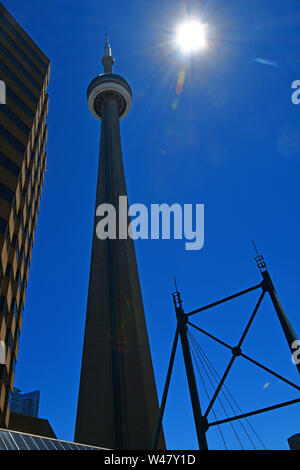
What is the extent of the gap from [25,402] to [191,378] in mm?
87408

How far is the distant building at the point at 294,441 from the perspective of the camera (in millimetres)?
31947

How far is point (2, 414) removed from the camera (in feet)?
99.9

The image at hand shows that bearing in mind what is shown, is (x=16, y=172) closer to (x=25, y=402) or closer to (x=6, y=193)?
(x=6, y=193)

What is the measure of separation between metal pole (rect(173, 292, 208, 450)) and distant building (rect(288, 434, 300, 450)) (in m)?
19.1

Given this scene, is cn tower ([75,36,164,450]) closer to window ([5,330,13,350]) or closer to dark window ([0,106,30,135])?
window ([5,330,13,350])

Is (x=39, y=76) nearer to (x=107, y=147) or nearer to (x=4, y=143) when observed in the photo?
(x=4, y=143)

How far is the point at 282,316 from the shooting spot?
17844 millimetres

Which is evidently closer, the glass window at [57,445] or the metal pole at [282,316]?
the metal pole at [282,316]

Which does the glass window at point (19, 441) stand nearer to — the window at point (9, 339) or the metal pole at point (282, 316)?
the metal pole at point (282, 316)

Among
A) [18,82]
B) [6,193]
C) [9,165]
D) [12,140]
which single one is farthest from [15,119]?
[6,193]

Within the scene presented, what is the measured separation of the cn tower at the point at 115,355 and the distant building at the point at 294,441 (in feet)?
47.2

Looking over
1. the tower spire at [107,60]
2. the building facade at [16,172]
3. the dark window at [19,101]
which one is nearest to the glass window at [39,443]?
the building facade at [16,172]

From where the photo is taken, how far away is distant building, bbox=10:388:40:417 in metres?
88.4
